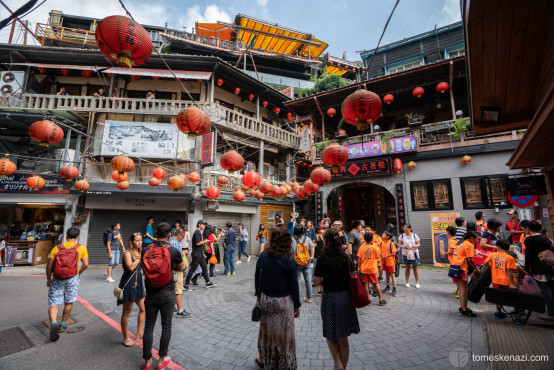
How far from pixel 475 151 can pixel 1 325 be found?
16360 mm

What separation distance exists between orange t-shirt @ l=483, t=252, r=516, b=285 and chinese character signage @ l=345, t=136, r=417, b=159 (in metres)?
7.64

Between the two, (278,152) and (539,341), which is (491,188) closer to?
(539,341)

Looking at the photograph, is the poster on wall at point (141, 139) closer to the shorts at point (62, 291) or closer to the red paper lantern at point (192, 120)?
the red paper lantern at point (192, 120)

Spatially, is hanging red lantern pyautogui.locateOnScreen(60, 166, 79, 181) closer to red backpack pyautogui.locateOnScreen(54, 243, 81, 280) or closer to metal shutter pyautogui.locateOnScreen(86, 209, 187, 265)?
Answer: metal shutter pyautogui.locateOnScreen(86, 209, 187, 265)

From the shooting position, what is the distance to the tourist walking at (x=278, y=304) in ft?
9.53

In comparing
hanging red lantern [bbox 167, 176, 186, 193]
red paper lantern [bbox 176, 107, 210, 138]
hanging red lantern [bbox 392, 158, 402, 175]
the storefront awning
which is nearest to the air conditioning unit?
the storefront awning

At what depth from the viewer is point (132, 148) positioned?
1309 centimetres

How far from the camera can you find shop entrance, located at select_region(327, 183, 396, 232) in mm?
15570

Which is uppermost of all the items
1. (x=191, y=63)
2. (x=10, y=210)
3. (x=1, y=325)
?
(x=191, y=63)

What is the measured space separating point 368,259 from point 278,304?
352cm

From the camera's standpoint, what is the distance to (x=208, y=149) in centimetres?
1299

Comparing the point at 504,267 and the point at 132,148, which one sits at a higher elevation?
the point at 132,148

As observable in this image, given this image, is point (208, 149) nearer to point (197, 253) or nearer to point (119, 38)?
point (197, 253)

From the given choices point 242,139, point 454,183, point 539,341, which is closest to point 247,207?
point 242,139
